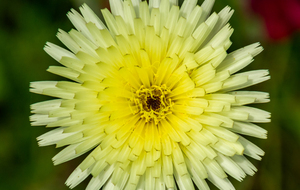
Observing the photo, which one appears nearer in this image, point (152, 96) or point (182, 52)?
point (182, 52)

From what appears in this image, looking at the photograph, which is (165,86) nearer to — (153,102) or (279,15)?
(153,102)

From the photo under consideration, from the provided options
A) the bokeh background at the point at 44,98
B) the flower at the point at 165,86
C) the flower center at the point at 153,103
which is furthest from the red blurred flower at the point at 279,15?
the flower center at the point at 153,103

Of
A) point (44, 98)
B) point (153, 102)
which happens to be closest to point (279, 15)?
point (153, 102)

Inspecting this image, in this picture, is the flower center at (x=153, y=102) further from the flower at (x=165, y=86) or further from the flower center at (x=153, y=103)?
the flower at (x=165, y=86)

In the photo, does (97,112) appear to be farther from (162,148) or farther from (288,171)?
(288,171)

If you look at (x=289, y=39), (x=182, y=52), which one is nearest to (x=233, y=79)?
(x=182, y=52)
